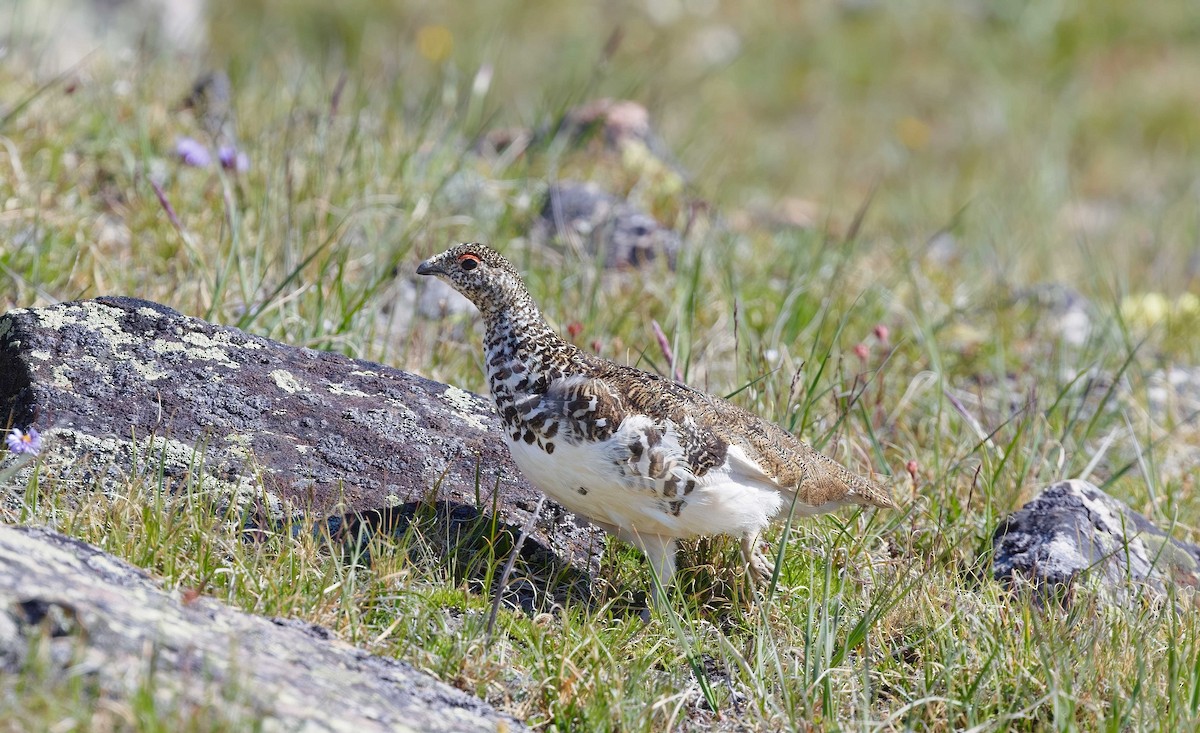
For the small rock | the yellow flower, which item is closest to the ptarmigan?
the small rock

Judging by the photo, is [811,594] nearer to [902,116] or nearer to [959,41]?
[902,116]

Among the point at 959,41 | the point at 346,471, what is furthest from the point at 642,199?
the point at 959,41

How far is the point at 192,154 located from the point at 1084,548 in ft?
12.5

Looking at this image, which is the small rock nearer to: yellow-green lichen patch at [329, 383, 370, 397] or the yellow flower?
yellow-green lichen patch at [329, 383, 370, 397]

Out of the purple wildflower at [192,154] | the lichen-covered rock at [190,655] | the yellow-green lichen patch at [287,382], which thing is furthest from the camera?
the purple wildflower at [192,154]

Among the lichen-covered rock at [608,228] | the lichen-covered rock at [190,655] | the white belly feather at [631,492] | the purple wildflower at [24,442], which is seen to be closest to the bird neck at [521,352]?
the white belly feather at [631,492]

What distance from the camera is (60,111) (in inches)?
234

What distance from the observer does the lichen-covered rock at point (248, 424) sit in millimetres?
3439

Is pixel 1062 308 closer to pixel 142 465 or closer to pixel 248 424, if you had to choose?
pixel 248 424

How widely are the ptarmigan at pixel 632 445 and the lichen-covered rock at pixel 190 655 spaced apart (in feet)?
2.30

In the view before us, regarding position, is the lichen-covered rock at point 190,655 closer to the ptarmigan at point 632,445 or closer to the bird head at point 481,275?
the ptarmigan at point 632,445

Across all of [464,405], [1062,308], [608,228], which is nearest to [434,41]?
[608,228]

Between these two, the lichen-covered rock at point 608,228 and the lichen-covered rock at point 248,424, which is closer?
the lichen-covered rock at point 248,424

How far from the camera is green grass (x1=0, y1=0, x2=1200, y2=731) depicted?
312 cm
